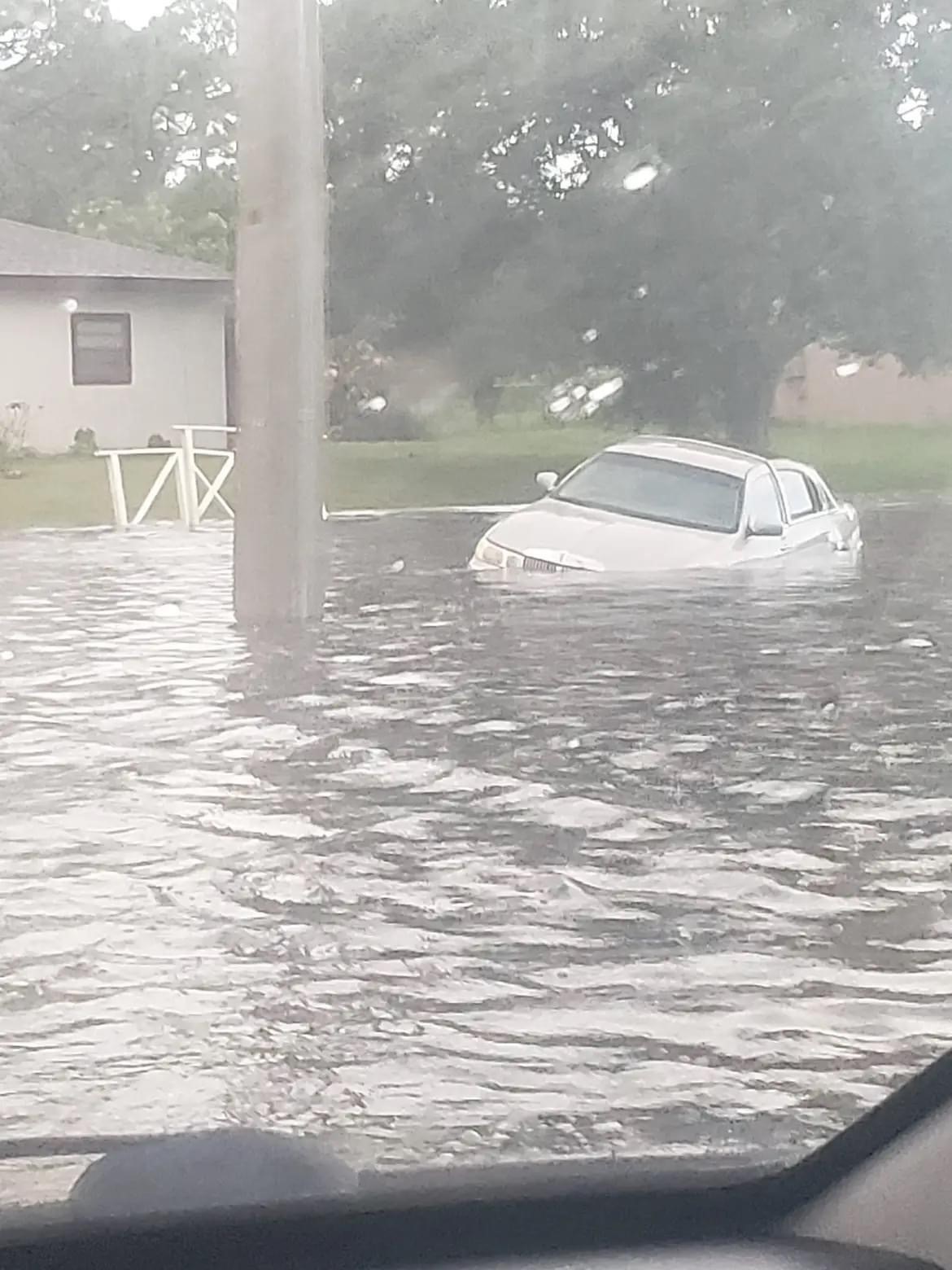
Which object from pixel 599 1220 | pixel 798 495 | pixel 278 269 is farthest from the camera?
pixel 798 495

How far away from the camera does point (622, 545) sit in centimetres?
282

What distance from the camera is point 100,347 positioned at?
2.41 m

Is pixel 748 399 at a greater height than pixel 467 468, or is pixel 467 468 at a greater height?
pixel 748 399

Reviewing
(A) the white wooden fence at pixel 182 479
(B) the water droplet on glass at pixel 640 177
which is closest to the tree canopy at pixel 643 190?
(B) the water droplet on glass at pixel 640 177

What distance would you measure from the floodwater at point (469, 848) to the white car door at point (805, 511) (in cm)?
7

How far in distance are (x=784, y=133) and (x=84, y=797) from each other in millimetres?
1406

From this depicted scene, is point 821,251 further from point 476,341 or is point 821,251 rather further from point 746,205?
point 476,341

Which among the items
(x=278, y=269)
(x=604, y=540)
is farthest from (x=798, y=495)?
(x=278, y=269)

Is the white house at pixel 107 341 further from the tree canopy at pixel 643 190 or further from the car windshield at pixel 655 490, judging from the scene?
the car windshield at pixel 655 490

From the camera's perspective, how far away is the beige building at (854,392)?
2.78 meters

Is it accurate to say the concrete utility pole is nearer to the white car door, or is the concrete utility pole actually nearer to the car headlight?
the car headlight

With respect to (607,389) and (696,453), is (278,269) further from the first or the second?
(696,453)

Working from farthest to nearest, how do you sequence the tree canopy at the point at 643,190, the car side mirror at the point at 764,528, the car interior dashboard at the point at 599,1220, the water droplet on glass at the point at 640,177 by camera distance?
1. the car side mirror at the point at 764,528
2. the water droplet on glass at the point at 640,177
3. the tree canopy at the point at 643,190
4. the car interior dashboard at the point at 599,1220

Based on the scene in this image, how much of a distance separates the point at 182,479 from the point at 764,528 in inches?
35.5
